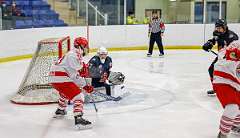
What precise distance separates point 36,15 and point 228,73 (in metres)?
7.52

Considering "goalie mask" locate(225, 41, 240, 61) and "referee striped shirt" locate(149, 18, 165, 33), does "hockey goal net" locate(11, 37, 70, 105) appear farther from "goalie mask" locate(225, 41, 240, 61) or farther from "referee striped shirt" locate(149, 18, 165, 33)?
"referee striped shirt" locate(149, 18, 165, 33)

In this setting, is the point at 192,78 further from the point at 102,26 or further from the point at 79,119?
the point at 102,26

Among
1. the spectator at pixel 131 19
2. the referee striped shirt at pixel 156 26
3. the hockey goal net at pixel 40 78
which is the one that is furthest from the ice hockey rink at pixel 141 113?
the spectator at pixel 131 19

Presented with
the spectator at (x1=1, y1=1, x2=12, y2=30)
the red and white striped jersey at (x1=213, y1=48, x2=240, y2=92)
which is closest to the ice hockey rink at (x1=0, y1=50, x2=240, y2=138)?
the red and white striped jersey at (x1=213, y1=48, x2=240, y2=92)

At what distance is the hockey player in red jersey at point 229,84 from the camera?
3504 millimetres

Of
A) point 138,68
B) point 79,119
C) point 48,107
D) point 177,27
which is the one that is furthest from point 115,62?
point 79,119

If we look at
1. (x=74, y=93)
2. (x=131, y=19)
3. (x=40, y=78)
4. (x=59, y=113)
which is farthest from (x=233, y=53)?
(x=131, y=19)

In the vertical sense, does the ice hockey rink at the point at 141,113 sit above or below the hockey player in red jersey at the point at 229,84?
below

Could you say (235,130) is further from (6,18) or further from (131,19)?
(131,19)

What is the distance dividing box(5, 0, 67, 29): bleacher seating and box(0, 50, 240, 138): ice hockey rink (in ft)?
8.32

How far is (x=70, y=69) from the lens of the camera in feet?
13.6

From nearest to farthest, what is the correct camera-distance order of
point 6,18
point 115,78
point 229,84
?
point 229,84
point 115,78
point 6,18

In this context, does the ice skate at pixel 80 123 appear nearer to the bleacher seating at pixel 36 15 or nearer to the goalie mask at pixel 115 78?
the goalie mask at pixel 115 78

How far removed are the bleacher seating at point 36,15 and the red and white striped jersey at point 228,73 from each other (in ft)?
21.5
